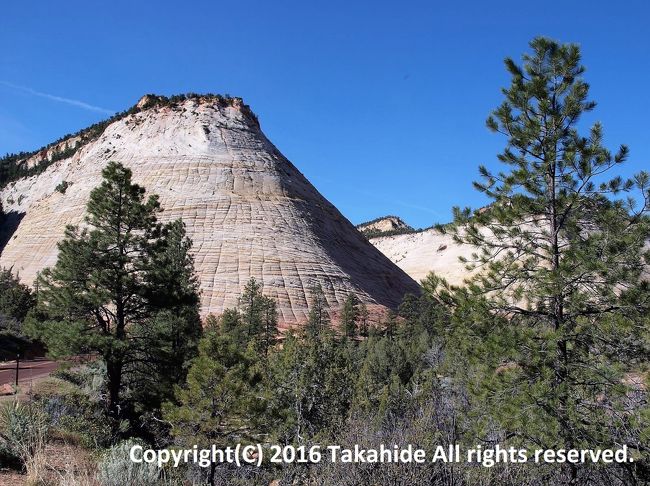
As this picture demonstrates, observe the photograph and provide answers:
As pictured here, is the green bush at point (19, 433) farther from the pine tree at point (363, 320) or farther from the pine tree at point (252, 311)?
the pine tree at point (363, 320)

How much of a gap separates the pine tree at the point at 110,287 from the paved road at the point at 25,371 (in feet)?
20.5

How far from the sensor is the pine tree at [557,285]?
664cm

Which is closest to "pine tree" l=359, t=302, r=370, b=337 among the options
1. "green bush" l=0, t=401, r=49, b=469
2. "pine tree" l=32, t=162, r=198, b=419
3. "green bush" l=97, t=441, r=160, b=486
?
"pine tree" l=32, t=162, r=198, b=419

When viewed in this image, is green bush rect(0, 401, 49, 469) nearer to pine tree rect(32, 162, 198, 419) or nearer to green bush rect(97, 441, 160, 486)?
green bush rect(97, 441, 160, 486)

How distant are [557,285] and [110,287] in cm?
1319

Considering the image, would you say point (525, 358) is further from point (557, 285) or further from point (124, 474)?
point (124, 474)

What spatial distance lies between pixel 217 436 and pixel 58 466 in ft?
11.9

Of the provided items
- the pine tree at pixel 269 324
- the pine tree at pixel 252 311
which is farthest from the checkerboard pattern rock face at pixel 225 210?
the pine tree at pixel 252 311

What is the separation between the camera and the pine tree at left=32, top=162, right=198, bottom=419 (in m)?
14.9

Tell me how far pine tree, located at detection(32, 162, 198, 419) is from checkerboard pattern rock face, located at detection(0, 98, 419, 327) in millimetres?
20013

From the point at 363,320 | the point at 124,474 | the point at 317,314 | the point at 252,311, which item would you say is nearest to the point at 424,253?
the point at 363,320

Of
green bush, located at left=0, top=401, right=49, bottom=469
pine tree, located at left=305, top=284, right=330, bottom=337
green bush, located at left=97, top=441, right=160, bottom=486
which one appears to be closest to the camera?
green bush, located at left=97, top=441, right=160, bottom=486

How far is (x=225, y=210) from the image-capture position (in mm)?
47688

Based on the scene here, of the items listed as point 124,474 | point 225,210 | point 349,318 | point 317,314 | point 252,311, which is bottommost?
point 124,474
